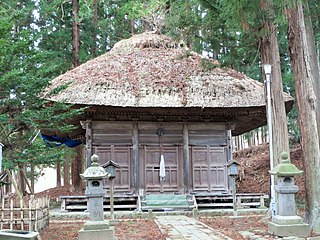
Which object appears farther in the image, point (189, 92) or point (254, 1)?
point (189, 92)

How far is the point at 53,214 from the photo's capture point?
12.2 metres

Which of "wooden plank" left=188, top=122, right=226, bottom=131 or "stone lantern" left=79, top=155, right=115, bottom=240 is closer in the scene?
"stone lantern" left=79, top=155, right=115, bottom=240

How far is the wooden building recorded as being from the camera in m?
13.0

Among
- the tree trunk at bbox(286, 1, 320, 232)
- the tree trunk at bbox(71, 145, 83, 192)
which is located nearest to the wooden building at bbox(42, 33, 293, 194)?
the tree trunk at bbox(286, 1, 320, 232)

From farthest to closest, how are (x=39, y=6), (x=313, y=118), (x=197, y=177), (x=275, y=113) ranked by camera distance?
(x=39, y=6) → (x=197, y=177) → (x=275, y=113) → (x=313, y=118)

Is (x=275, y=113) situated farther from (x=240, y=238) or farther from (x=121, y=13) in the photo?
(x=121, y=13)

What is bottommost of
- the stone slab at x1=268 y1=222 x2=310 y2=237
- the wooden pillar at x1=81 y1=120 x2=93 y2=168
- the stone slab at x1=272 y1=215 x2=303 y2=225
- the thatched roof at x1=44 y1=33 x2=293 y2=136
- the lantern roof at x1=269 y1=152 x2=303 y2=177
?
the stone slab at x1=268 y1=222 x2=310 y2=237

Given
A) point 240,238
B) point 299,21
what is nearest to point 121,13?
point 299,21

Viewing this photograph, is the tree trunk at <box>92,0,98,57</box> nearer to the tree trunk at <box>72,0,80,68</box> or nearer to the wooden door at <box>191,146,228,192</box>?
the tree trunk at <box>72,0,80,68</box>

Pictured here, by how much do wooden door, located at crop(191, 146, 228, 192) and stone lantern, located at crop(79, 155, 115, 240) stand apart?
6.77m

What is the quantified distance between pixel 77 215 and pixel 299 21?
834 cm

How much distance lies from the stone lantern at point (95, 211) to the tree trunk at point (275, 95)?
15.0ft

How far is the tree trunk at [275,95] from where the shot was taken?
9.79 m

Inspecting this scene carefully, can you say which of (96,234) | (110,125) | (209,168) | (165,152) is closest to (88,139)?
(110,125)
